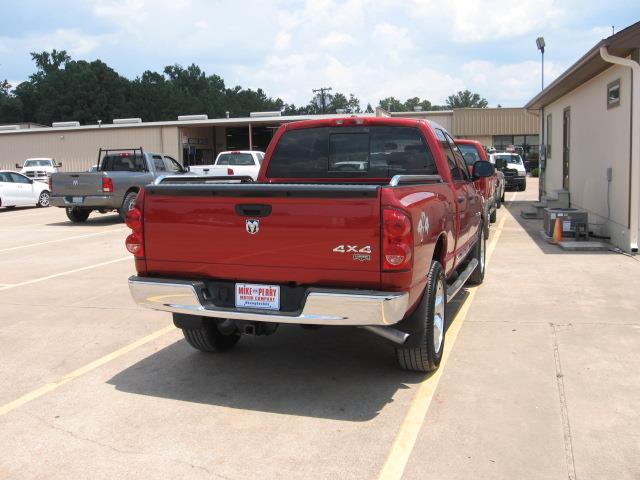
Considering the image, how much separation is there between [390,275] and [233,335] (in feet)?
7.10

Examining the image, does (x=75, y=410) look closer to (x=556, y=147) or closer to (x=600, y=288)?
(x=600, y=288)

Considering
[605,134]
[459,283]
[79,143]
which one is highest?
[79,143]

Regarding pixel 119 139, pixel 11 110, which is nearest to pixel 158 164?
pixel 119 139

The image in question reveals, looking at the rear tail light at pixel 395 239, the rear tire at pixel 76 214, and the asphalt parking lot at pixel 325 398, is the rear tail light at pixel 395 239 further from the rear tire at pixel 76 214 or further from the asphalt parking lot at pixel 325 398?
the rear tire at pixel 76 214

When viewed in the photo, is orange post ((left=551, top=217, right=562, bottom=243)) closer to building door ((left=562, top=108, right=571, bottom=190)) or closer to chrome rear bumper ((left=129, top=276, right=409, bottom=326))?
building door ((left=562, top=108, right=571, bottom=190))

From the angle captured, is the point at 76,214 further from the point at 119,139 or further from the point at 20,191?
the point at 119,139

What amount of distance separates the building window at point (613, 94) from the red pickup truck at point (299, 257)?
7334 mm

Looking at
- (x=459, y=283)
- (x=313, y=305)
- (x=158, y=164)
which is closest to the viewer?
(x=313, y=305)

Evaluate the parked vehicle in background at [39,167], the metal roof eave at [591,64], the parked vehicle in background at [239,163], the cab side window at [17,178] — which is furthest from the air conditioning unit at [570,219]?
the parked vehicle in background at [39,167]

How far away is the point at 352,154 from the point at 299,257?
1927 millimetres

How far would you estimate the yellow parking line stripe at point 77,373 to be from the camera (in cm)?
440

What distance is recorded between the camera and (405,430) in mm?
3900

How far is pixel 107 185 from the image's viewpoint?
16203mm

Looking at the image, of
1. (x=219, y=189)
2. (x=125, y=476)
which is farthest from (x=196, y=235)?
(x=125, y=476)
